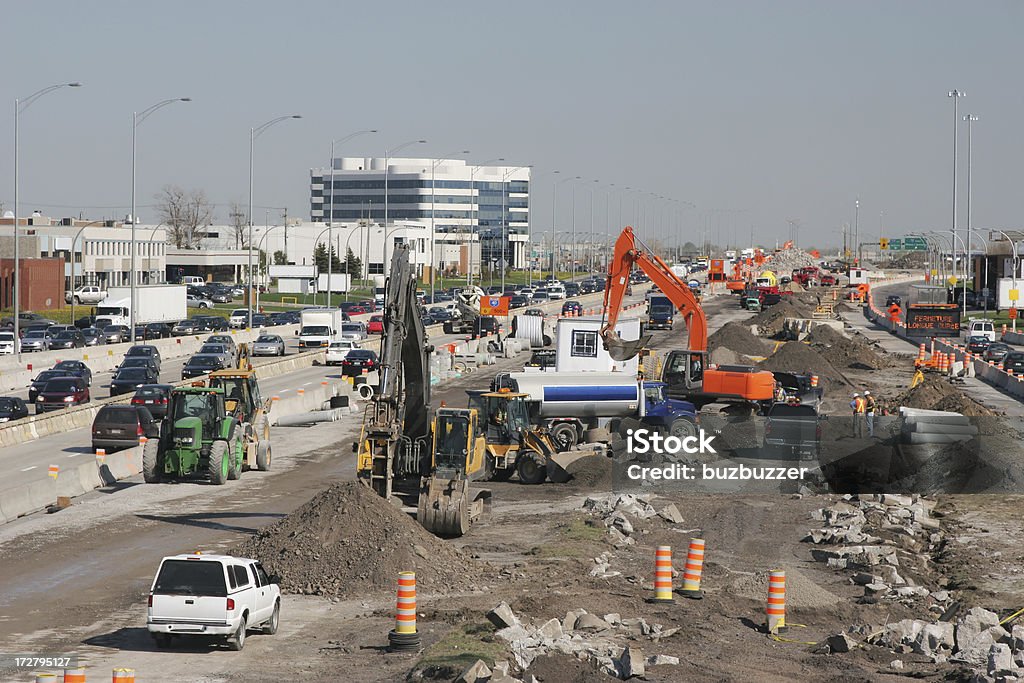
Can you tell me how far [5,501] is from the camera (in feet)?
103

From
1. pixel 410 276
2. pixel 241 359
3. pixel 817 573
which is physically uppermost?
pixel 410 276

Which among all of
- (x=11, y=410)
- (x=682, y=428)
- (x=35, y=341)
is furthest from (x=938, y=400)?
(x=35, y=341)

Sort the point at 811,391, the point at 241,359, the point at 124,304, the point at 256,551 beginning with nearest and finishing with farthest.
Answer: the point at 256,551, the point at 241,359, the point at 811,391, the point at 124,304

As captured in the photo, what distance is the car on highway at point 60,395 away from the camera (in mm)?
52594

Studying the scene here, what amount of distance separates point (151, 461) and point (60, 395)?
18.3 metres

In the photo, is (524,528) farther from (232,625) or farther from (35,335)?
(35,335)

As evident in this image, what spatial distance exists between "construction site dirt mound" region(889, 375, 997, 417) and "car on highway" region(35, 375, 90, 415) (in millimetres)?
31154

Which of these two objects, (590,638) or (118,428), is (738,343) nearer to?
(118,428)

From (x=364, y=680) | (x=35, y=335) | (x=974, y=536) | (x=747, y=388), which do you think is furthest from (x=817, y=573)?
(x=35, y=335)

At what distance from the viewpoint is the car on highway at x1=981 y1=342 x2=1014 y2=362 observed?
257ft

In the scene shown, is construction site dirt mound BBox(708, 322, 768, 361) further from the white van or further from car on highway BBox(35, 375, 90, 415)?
car on highway BBox(35, 375, 90, 415)

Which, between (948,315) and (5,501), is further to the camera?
(948,315)

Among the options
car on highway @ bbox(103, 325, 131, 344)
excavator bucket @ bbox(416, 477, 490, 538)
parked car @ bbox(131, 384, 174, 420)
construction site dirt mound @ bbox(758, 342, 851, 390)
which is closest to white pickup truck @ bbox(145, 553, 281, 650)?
excavator bucket @ bbox(416, 477, 490, 538)

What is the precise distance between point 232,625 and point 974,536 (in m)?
19.2
